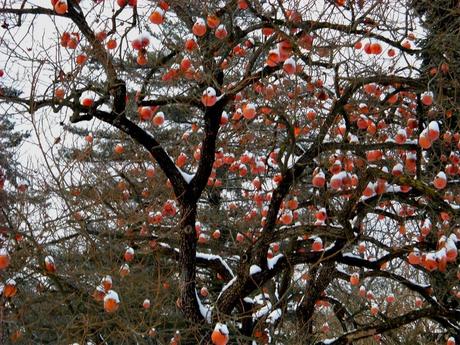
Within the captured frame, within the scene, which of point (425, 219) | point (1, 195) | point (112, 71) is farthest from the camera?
point (1, 195)

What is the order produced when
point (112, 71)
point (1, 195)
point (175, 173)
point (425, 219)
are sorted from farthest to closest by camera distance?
1. point (1, 195)
2. point (425, 219)
3. point (175, 173)
4. point (112, 71)

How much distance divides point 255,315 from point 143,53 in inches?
127

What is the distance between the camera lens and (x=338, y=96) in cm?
559

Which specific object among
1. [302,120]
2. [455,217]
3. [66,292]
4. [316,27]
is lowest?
[66,292]

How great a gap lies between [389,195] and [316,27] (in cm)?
175

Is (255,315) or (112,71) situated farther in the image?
(255,315)

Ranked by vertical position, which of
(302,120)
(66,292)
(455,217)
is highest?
(302,120)

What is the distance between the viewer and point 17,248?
517 centimetres

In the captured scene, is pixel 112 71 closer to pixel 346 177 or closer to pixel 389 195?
pixel 346 177

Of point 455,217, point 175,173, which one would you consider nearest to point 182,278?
point 175,173

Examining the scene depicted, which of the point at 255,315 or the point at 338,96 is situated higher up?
the point at 338,96

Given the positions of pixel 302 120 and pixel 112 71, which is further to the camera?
pixel 302 120

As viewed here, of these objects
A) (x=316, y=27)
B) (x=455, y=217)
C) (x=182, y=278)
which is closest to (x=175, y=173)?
(x=182, y=278)

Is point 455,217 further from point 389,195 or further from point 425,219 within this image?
point 425,219
